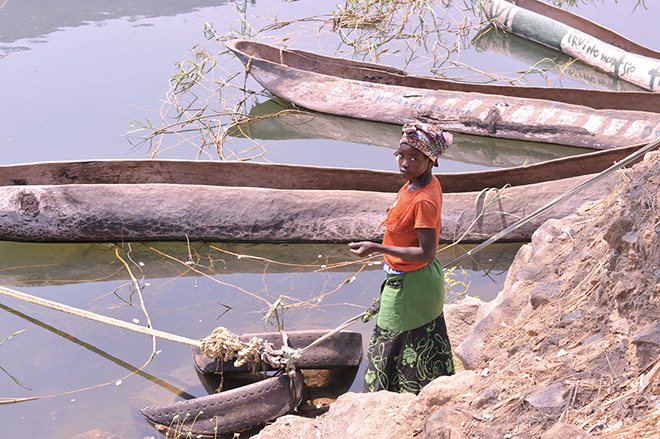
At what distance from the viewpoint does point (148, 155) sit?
652 cm

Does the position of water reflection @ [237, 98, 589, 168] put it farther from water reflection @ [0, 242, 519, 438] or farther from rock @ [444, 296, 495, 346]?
rock @ [444, 296, 495, 346]

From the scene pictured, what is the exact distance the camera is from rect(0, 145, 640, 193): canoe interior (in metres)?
5.00

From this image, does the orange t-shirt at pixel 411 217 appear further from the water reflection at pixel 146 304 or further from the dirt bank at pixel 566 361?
the water reflection at pixel 146 304

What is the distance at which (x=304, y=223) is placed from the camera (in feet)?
15.9

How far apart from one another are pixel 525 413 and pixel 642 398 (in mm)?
344

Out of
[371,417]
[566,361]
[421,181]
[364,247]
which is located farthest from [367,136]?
[566,361]

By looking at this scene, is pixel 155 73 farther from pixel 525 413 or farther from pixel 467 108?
pixel 525 413

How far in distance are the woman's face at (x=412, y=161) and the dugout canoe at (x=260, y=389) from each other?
3.89ft

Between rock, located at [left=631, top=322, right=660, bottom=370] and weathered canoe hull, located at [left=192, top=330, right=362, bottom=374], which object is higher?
rock, located at [left=631, top=322, right=660, bottom=370]

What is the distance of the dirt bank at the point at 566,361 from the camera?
208 cm

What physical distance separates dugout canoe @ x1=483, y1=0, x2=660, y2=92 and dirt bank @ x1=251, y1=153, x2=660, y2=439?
5198 mm

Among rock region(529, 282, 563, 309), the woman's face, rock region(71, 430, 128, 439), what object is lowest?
rock region(71, 430, 128, 439)

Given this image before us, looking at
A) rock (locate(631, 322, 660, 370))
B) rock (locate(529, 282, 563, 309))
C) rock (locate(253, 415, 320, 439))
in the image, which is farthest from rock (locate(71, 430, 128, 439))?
rock (locate(631, 322, 660, 370))

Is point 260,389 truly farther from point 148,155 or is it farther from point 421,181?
point 148,155
